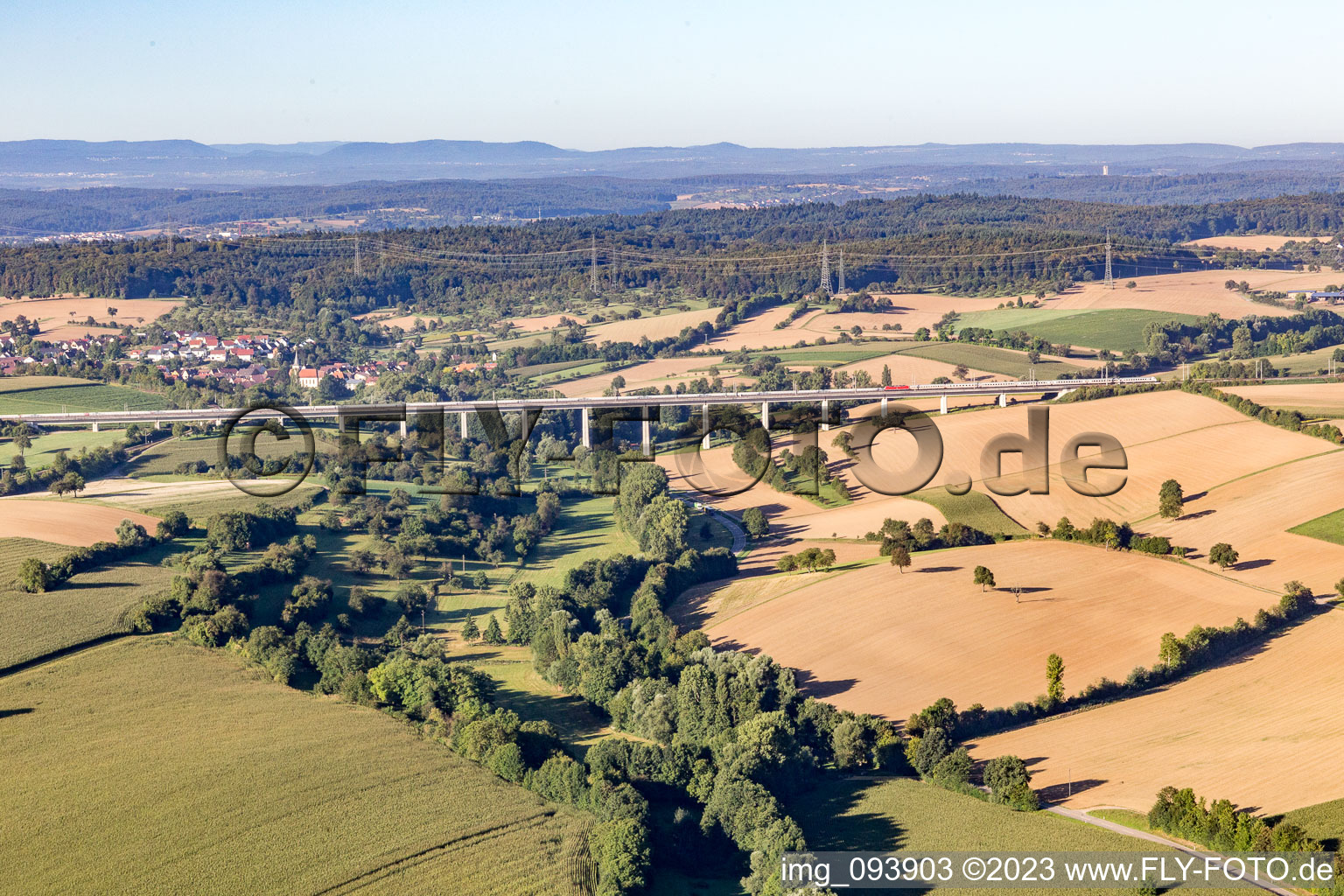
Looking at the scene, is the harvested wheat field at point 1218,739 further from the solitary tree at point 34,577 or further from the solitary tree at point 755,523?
the solitary tree at point 34,577

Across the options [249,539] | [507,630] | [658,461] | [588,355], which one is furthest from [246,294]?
[507,630]

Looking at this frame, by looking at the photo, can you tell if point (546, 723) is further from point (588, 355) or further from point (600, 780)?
point (588, 355)

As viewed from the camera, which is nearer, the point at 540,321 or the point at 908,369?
the point at 908,369

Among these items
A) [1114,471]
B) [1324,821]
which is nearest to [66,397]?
[1114,471]

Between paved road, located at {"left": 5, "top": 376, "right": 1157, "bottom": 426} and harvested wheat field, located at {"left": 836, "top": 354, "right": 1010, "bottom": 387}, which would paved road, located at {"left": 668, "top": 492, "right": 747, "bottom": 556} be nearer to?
paved road, located at {"left": 5, "top": 376, "right": 1157, "bottom": 426}

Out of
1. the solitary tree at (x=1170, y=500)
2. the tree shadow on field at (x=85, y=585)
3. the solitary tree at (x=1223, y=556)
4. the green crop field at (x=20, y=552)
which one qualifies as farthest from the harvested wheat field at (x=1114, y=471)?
the green crop field at (x=20, y=552)

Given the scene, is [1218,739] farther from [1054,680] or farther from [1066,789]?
[1066,789]
